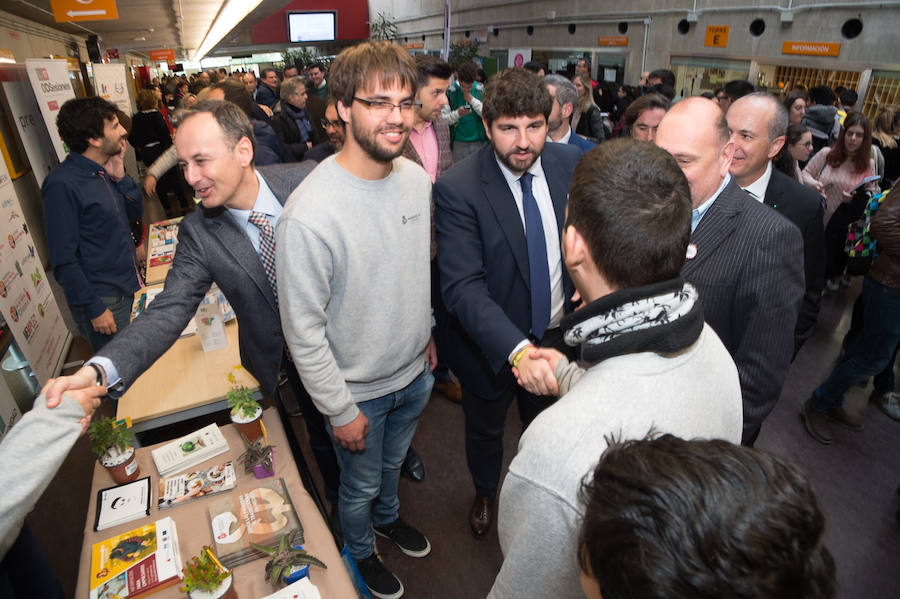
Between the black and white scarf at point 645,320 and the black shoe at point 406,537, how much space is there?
1.77 m

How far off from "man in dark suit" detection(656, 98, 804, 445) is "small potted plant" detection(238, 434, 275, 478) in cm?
153

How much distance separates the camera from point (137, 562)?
4.52 ft

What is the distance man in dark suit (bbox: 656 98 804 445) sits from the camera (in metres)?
1.42

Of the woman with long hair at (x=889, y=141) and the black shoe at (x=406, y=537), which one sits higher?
the woman with long hair at (x=889, y=141)

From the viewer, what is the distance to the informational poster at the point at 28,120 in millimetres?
4566

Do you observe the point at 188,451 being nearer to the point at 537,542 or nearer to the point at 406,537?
the point at 406,537

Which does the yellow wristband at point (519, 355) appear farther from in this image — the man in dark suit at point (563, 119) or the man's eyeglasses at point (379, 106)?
the man in dark suit at point (563, 119)

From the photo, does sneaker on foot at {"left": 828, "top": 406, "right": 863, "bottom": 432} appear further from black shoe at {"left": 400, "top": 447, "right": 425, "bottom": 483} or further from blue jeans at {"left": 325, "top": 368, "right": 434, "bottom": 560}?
blue jeans at {"left": 325, "top": 368, "right": 434, "bottom": 560}

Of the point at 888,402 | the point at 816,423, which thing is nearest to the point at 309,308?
the point at 816,423

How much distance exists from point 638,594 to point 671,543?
71mm

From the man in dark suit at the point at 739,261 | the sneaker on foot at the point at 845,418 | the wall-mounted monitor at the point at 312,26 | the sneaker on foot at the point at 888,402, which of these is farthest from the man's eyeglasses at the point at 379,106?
the wall-mounted monitor at the point at 312,26

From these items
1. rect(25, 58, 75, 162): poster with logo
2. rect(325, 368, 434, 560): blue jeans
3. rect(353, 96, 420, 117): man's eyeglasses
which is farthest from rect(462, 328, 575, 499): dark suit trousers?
rect(25, 58, 75, 162): poster with logo

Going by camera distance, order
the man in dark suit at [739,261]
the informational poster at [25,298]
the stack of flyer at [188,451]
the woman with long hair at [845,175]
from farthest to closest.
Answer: the woman with long hair at [845,175] < the informational poster at [25,298] < the stack of flyer at [188,451] < the man in dark suit at [739,261]

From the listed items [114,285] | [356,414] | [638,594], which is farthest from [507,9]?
[638,594]
